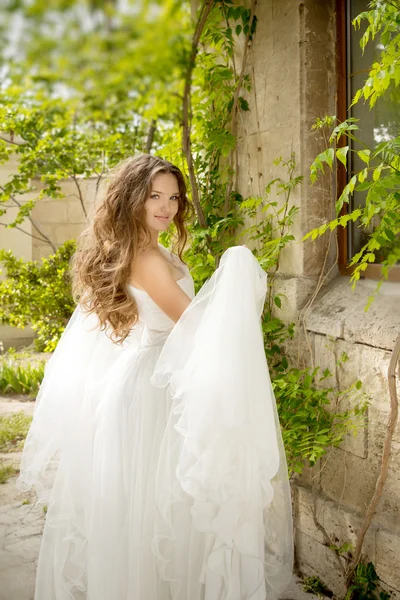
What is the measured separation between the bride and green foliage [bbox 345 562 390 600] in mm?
378

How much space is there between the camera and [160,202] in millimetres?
2541

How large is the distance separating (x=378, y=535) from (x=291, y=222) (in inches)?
54.2

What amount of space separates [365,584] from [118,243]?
1.73 metres

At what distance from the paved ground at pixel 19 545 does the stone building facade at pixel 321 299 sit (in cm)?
40

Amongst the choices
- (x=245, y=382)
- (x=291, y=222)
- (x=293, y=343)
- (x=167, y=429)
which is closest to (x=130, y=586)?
(x=167, y=429)

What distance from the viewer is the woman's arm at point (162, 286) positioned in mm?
2346

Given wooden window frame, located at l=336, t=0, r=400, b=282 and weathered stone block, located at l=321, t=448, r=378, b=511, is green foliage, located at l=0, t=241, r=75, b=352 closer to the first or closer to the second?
wooden window frame, located at l=336, t=0, r=400, b=282

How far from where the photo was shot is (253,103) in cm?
314

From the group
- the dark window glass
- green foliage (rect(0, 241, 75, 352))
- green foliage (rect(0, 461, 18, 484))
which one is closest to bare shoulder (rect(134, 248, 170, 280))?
the dark window glass

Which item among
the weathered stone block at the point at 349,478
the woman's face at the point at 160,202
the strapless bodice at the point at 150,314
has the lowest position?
the weathered stone block at the point at 349,478

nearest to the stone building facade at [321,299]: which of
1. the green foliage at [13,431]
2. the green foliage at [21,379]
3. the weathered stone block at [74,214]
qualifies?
the green foliage at [13,431]

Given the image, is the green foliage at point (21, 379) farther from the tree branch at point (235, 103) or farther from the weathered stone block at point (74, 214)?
the tree branch at point (235, 103)

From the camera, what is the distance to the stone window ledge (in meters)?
2.48

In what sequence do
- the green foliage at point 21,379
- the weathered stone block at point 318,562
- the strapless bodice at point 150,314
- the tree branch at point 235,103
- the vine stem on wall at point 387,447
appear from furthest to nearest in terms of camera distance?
the green foliage at point 21,379 < the tree branch at point 235,103 < the weathered stone block at point 318,562 < the strapless bodice at point 150,314 < the vine stem on wall at point 387,447
